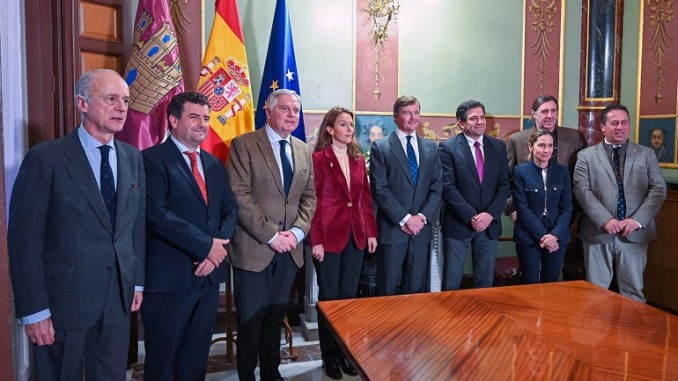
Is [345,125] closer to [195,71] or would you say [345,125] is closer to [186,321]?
[186,321]

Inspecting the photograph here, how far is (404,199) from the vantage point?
3221 millimetres

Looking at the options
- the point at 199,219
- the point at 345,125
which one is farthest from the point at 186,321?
the point at 345,125

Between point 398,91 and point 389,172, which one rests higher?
point 398,91

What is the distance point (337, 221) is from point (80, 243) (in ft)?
4.65

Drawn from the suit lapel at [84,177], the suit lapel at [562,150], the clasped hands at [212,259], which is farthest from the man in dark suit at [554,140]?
the suit lapel at [84,177]

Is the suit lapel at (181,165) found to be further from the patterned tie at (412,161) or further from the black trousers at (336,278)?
the patterned tie at (412,161)

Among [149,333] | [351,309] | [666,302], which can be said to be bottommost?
[666,302]

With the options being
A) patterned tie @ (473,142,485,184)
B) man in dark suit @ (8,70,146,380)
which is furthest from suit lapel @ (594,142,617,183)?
man in dark suit @ (8,70,146,380)

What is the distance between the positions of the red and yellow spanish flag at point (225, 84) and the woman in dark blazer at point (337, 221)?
0.67m

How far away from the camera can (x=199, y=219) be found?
2.45 m

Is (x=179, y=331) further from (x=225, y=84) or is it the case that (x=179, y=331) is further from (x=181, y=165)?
(x=225, y=84)

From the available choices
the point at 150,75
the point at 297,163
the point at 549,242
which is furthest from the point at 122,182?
Answer: the point at 549,242

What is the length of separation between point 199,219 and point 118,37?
52.7 inches

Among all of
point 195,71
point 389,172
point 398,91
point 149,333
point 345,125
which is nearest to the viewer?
point 149,333
